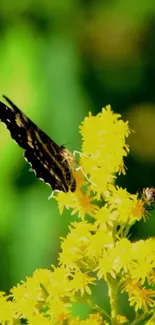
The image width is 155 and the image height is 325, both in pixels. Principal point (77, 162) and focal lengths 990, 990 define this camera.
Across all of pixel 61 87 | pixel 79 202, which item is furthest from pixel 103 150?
pixel 61 87

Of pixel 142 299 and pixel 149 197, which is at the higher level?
pixel 149 197

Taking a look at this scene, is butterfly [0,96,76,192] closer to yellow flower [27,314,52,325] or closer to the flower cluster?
the flower cluster

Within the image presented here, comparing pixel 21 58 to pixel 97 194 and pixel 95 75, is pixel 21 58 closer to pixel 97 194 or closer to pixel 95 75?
pixel 95 75

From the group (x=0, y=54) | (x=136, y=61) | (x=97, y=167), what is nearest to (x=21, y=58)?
(x=0, y=54)

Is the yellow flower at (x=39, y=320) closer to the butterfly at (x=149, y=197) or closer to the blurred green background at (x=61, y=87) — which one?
the butterfly at (x=149, y=197)

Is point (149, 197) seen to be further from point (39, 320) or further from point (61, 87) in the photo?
point (61, 87)

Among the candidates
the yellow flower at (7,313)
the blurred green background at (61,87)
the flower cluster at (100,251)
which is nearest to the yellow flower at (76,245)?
the flower cluster at (100,251)
